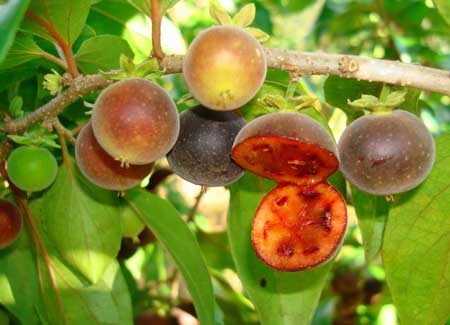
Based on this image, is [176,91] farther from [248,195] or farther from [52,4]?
[52,4]

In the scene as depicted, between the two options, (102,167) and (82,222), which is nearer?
(102,167)

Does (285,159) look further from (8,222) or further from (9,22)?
(8,222)

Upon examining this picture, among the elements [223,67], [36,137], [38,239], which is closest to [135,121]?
[223,67]

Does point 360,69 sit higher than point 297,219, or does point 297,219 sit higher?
point 360,69

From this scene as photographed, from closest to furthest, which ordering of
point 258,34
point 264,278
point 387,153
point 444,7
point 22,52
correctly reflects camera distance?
point 387,153, point 258,34, point 444,7, point 22,52, point 264,278

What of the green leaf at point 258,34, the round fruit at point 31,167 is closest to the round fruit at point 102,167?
the round fruit at point 31,167

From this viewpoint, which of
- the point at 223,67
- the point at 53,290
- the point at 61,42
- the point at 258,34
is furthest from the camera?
the point at 53,290

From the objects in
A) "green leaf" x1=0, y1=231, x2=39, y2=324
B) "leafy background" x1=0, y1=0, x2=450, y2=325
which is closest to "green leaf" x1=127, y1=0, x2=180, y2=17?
"leafy background" x1=0, y1=0, x2=450, y2=325
